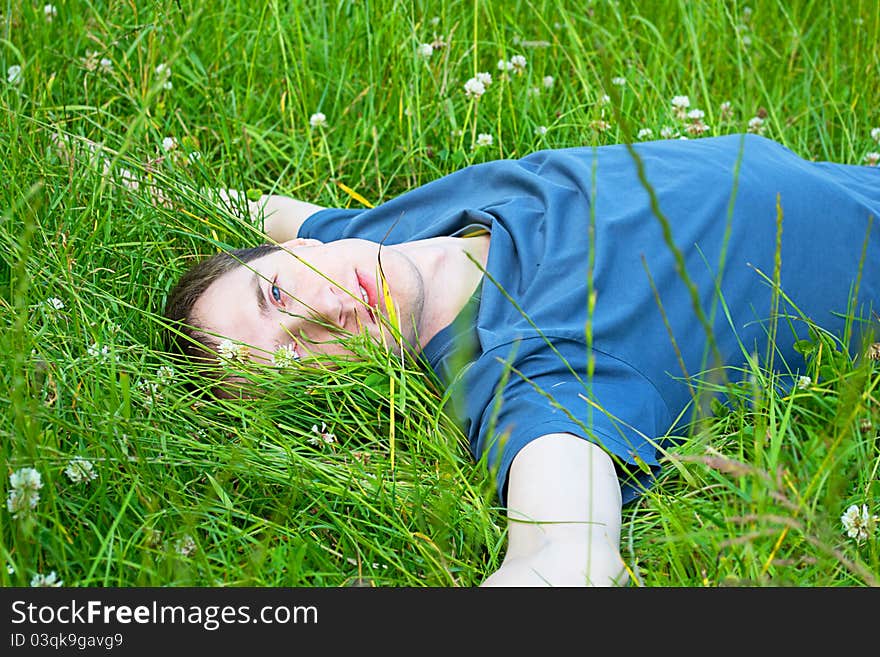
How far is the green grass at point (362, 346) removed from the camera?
1661mm

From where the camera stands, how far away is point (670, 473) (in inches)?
81.1

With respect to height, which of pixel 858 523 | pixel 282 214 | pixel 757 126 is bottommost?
pixel 858 523

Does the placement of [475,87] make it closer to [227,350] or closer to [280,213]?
[280,213]

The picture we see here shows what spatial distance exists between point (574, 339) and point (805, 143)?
1727mm

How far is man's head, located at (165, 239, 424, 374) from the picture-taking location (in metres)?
2.29

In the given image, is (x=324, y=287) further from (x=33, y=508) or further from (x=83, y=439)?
(x=33, y=508)

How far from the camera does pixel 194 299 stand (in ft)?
7.85

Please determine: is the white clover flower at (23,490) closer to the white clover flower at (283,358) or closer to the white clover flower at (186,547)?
the white clover flower at (186,547)

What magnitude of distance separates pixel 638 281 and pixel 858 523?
750 millimetres

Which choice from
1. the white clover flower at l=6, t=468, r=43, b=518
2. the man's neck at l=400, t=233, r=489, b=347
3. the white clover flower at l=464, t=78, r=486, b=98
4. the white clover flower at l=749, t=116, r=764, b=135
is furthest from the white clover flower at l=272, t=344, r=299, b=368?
the white clover flower at l=749, t=116, r=764, b=135

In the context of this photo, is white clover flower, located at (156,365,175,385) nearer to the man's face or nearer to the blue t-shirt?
the man's face

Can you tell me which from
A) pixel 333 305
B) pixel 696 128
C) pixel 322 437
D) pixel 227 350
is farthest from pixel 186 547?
pixel 696 128

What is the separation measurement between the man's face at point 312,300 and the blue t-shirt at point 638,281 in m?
0.12

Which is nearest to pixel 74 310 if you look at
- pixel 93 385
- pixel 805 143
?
pixel 93 385
